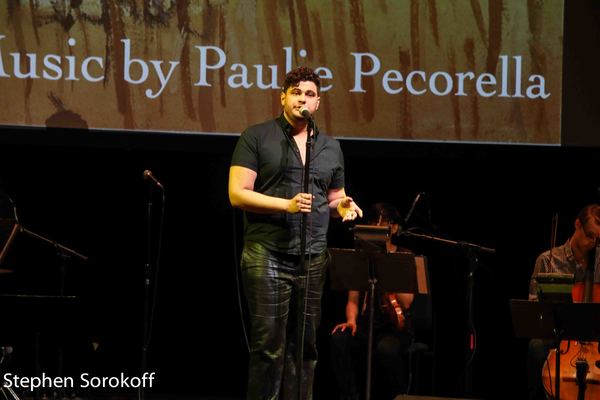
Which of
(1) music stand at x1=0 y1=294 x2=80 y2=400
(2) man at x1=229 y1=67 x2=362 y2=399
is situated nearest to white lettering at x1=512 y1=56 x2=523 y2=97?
(2) man at x1=229 y1=67 x2=362 y2=399

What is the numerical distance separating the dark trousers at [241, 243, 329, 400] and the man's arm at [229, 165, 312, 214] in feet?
0.67

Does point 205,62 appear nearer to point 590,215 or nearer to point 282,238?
point 282,238

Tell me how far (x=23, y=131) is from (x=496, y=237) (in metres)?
3.23

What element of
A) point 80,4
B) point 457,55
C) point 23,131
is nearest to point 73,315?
point 23,131

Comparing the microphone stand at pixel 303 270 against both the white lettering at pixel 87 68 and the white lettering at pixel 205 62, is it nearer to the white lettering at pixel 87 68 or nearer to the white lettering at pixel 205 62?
the white lettering at pixel 205 62

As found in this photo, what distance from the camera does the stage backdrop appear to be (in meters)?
5.86

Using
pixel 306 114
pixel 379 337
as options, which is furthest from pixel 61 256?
pixel 306 114

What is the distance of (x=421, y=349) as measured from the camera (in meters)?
6.22

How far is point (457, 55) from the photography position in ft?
19.5

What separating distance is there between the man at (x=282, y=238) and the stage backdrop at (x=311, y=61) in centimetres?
187

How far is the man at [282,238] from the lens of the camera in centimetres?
392

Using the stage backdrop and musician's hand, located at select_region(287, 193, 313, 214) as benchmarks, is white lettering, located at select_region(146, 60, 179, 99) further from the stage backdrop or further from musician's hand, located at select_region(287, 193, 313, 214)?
musician's hand, located at select_region(287, 193, 313, 214)

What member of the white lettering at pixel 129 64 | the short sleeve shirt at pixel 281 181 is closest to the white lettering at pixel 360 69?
the white lettering at pixel 129 64

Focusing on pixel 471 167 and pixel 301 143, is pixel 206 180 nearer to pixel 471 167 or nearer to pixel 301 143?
pixel 471 167
